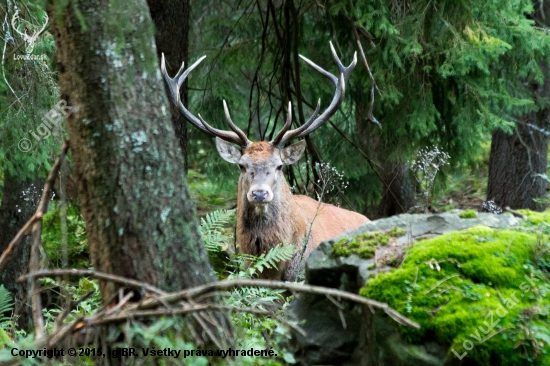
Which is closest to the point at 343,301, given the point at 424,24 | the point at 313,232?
the point at 313,232

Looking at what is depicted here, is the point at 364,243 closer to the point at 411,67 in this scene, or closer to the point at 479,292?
the point at 479,292

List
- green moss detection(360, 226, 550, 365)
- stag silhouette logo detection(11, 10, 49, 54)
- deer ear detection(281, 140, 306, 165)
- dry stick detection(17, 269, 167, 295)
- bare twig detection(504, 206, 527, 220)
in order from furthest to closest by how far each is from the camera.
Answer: deer ear detection(281, 140, 306, 165), stag silhouette logo detection(11, 10, 49, 54), bare twig detection(504, 206, 527, 220), green moss detection(360, 226, 550, 365), dry stick detection(17, 269, 167, 295)

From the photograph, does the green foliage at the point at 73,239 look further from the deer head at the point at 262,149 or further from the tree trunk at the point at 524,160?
the tree trunk at the point at 524,160

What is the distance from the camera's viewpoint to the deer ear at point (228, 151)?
8.18 meters

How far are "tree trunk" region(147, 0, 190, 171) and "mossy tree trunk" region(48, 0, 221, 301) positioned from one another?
435cm

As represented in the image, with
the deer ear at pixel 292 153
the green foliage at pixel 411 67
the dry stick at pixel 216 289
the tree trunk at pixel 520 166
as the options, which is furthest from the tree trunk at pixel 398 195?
the dry stick at pixel 216 289

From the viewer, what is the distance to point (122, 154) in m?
3.37

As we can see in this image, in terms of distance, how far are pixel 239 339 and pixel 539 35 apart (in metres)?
6.50

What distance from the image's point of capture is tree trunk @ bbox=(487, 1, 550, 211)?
11633mm

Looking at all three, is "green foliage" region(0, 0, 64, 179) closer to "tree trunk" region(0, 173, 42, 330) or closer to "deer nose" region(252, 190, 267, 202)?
"deer nose" region(252, 190, 267, 202)

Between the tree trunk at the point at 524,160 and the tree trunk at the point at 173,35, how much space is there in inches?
241

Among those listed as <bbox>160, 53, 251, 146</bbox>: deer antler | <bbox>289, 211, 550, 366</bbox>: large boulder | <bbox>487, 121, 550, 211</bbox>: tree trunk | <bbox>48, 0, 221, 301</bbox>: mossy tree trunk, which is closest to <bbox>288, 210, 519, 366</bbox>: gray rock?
<bbox>289, 211, 550, 366</bbox>: large boulder

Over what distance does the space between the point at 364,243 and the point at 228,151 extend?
4323mm

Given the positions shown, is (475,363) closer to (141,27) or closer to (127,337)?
(127,337)
